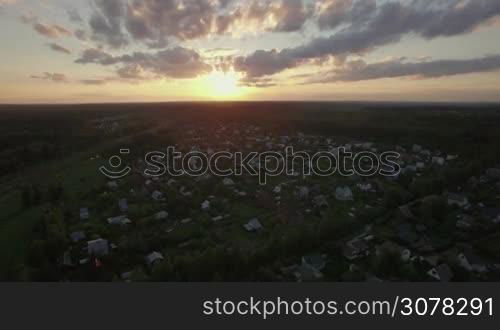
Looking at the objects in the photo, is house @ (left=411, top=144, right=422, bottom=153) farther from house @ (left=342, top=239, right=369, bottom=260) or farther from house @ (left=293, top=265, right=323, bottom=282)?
house @ (left=293, top=265, right=323, bottom=282)

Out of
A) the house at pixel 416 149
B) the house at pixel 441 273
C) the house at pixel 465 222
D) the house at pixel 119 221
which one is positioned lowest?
the house at pixel 441 273

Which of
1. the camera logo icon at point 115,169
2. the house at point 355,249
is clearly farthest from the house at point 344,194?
the camera logo icon at point 115,169

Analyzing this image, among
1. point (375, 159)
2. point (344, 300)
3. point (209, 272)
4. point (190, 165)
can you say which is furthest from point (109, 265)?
point (375, 159)

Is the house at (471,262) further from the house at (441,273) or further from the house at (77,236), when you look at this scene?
the house at (77,236)

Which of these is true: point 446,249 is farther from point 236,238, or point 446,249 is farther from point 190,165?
point 190,165

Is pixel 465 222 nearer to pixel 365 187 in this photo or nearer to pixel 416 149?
pixel 365 187

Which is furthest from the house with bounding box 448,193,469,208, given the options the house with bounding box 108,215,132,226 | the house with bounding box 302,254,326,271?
the house with bounding box 108,215,132,226
